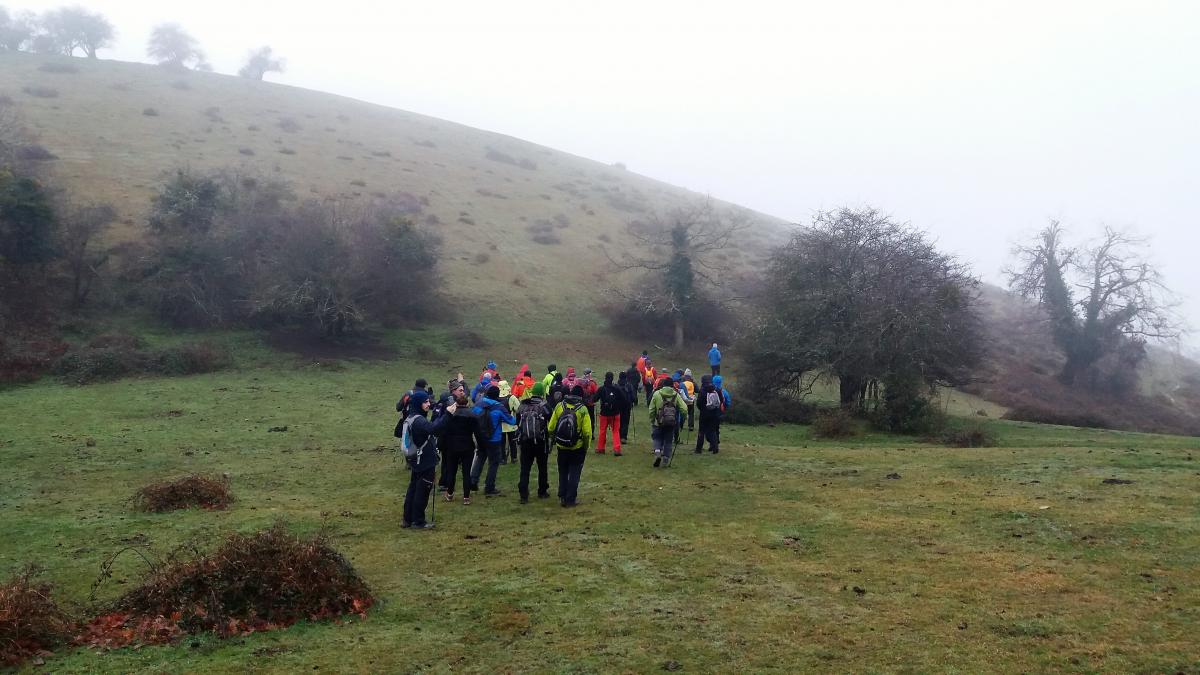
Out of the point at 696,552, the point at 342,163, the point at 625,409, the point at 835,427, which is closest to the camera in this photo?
the point at 696,552

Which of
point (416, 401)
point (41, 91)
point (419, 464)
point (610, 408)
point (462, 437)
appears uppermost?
point (41, 91)

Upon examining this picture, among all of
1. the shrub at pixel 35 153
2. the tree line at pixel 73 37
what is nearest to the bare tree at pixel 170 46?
the tree line at pixel 73 37

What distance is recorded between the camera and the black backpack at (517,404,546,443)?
1242cm

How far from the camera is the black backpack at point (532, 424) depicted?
40.8 feet

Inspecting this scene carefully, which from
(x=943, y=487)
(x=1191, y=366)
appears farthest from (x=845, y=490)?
(x=1191, y=366)

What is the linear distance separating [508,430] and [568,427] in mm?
2917

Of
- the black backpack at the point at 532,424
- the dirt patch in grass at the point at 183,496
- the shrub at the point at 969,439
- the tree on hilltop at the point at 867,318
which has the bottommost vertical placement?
the dirt patch in grass at the point at 183,496

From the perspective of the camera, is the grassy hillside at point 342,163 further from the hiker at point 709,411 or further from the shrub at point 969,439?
the hiker at point 709,411

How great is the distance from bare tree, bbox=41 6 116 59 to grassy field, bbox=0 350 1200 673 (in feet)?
310

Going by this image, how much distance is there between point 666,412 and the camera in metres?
15.3

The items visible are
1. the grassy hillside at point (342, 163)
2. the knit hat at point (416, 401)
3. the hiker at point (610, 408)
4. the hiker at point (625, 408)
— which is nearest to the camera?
the knit hat at point (416, 401)

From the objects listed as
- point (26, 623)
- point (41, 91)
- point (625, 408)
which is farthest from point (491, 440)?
point (41, 91)

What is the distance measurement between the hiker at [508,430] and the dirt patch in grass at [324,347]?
55.6 ft

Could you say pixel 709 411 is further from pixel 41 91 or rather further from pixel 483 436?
pixel 41 91
